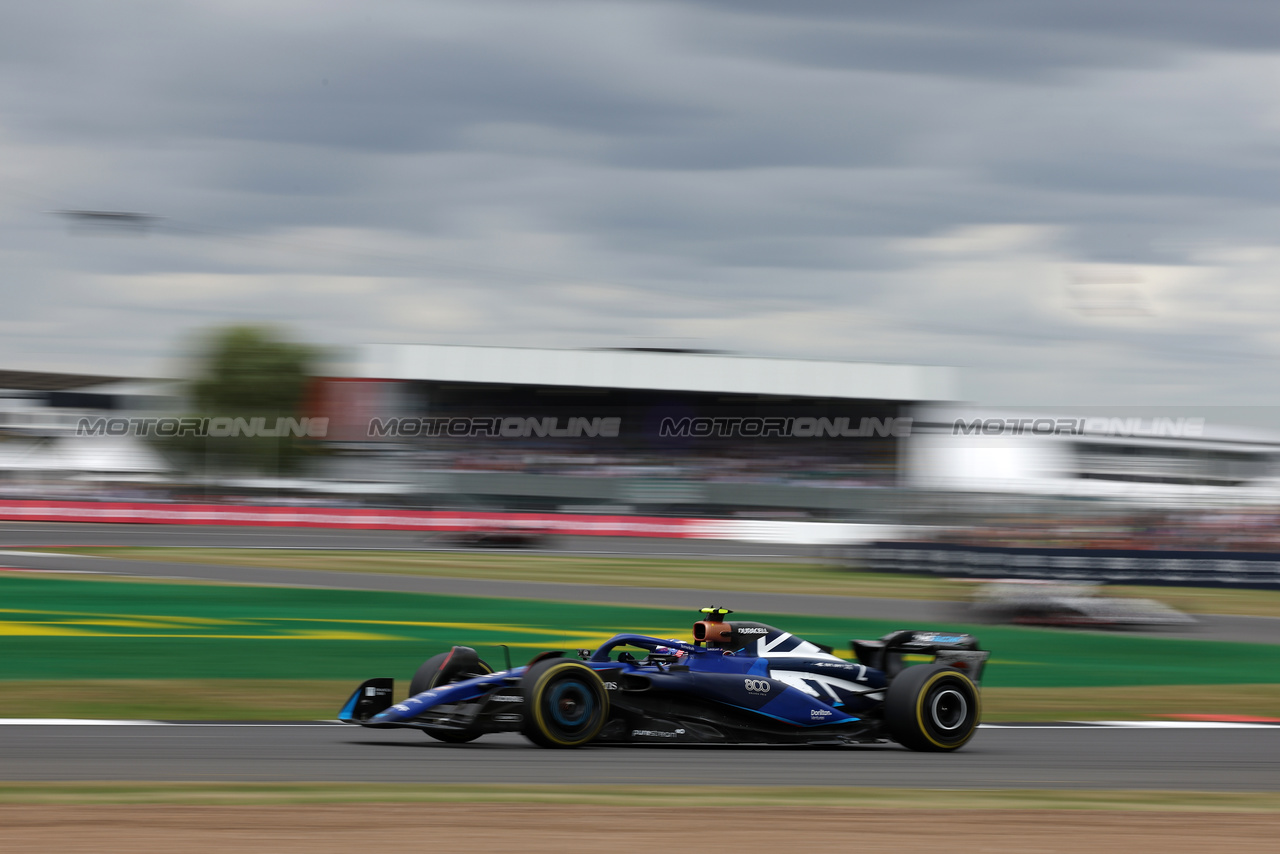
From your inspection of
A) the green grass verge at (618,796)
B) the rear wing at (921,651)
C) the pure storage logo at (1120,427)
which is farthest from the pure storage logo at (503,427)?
the green grass verge at (618,796)

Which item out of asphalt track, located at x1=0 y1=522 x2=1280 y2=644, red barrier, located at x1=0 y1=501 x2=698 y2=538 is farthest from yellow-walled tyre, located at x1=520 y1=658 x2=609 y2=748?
red barrier, located at x1=0 y1=501 x2=698 y2=538

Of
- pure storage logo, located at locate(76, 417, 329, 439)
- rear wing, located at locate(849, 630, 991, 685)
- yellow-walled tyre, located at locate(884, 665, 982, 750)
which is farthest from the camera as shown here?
pure storage logo, located at locate(76, 417, 329, 439)

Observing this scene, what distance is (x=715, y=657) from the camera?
8.45 m

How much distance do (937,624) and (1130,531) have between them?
24.3ft

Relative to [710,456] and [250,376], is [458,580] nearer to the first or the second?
[710,456]

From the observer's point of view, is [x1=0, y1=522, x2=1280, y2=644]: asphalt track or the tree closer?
[x1=0, y1=522, x2=1280, y2=644]: asphalt track

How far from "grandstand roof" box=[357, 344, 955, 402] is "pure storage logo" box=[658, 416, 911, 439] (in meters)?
1.62

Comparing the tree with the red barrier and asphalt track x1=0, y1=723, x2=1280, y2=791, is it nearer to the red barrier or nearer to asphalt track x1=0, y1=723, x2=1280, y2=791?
the red barrier

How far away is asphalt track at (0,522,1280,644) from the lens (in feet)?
62.2

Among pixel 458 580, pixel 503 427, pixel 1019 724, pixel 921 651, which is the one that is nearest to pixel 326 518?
pixel 503 427

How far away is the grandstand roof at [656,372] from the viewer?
49.5 metres

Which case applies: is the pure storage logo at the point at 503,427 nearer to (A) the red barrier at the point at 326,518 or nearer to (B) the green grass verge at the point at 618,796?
(A) the red barrier at the point at 326,518

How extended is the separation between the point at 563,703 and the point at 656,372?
41950mm

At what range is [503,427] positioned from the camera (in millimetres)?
45812
